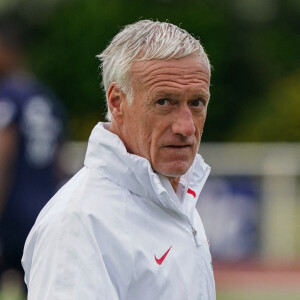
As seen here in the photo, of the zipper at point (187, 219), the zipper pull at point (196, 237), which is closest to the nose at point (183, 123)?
the zipper at point (187, 219)

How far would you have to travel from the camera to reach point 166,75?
356cm

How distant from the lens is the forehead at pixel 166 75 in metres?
3.55

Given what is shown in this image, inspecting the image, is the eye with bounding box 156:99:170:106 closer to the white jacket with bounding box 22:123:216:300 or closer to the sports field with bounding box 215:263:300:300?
the white jacket with bounding box 22:123:216:300

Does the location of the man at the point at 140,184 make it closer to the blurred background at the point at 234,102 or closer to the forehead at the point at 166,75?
the forehead at the point at 166,75

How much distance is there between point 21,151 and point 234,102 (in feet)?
63.9

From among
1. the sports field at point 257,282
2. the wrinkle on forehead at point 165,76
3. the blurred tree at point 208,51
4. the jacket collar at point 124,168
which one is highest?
the blurred tree at point 208,51

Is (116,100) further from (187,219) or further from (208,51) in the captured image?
(208,51)

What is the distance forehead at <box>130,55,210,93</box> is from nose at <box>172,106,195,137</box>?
0.07m

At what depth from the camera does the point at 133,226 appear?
3500 millimetres

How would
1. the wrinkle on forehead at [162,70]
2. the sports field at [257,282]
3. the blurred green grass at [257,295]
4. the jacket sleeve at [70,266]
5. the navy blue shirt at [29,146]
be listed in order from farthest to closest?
the sports field at [257,282] → the blurred green grass at [257,295] → the navy blue shirt at [29,146] → the wrinkle on forehead at [162,70] → the jacket sleeve at [70,266]

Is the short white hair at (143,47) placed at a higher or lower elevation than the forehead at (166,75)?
higher

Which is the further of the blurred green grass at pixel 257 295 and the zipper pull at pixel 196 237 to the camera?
the blurred green grass at pixel 257 295

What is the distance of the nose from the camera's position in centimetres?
357

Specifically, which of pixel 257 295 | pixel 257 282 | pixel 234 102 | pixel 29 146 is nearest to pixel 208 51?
pixel 234 102
